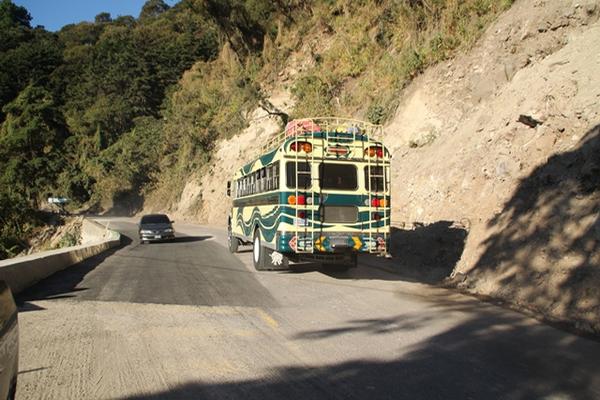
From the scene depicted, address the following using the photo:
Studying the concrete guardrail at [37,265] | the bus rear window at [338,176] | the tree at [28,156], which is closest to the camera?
the concrete guardrail at [37,265]

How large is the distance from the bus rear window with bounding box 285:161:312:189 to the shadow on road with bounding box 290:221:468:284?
2.63m

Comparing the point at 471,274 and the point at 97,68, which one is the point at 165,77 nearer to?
the point at 97,68

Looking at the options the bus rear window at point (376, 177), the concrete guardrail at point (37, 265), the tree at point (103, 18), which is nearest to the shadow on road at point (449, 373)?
the bus rear window at point (376, 177)

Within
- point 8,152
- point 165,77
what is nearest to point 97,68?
point 165,77

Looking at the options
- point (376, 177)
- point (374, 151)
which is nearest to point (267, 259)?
point (376, 177)

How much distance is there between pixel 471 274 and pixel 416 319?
3.57 meters

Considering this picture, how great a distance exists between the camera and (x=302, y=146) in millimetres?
11453

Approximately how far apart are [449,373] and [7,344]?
162 inches

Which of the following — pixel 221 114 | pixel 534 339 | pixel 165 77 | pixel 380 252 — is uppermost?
pixel 165 77

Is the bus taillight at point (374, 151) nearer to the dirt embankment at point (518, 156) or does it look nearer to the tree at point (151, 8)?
the dirt embankment at point (518, 156)

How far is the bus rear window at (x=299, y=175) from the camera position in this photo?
1133 centimetres

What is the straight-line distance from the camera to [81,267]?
14.8 meters

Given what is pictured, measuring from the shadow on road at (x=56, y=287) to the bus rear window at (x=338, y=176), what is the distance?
19.2 feet

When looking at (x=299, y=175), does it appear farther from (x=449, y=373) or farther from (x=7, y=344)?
(x=7, y=344)
